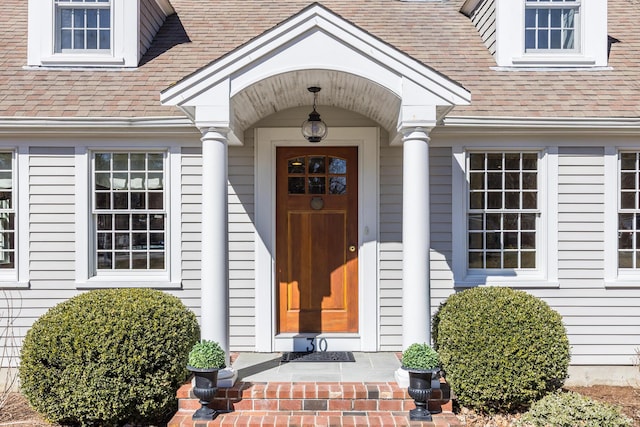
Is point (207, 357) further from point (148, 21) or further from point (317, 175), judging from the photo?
point (148, 21)

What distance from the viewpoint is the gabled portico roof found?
15.6 feet

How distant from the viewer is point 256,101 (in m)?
5.58

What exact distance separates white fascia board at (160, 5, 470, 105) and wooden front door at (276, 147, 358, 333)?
1761mm

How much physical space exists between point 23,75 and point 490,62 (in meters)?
6.42

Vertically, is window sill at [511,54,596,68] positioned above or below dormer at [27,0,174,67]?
below

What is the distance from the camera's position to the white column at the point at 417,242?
16.1ft

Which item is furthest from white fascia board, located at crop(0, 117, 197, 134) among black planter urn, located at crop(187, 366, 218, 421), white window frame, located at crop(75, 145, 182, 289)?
black planter urn, located at crop(187, 366, 218, 421)

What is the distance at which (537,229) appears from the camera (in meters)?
6.23

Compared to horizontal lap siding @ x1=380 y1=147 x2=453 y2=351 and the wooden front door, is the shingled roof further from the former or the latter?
the wooden front door

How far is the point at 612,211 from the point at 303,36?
14.5ft

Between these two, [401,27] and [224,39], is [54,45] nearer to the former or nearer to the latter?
[224,39]

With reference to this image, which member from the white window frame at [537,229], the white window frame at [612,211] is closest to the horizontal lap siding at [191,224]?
the white window frame at [537,229]

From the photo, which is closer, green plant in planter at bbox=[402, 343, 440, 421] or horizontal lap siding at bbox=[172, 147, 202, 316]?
green plant in planter at bbox=[402, 343, 440, 421]

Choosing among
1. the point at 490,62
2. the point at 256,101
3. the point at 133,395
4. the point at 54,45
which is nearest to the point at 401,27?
the point at 490,62
